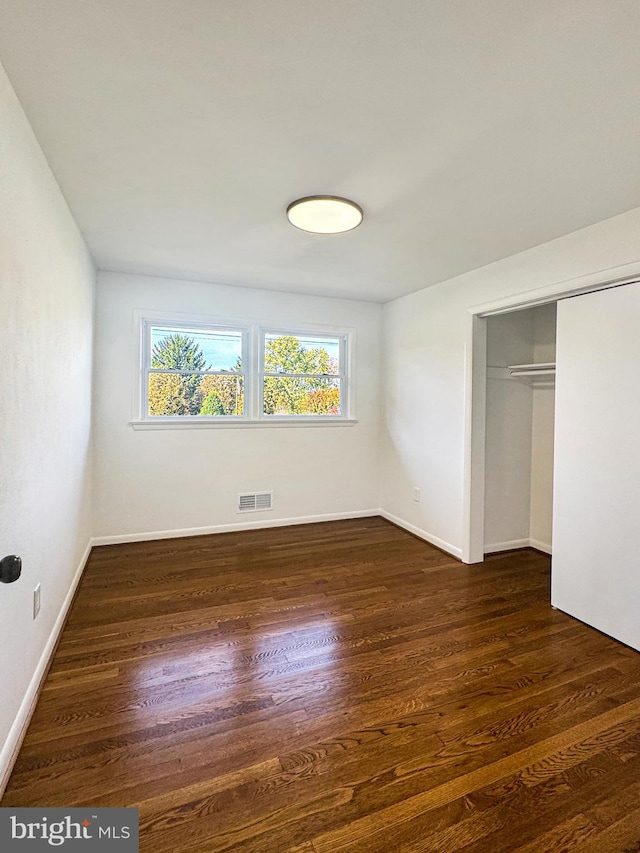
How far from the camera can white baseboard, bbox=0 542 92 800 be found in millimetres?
1443

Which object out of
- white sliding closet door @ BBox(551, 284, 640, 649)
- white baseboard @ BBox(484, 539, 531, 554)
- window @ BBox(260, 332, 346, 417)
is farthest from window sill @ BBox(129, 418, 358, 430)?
white sliding closet door @ BBox(551, 284, 640, 649)

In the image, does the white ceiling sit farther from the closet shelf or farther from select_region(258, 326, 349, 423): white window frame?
select_region(258, 326, 349, 423): white window frame

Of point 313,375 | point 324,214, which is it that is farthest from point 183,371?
point 324,214

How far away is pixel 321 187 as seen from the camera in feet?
7.01

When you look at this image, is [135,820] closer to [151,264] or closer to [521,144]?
[521,144]

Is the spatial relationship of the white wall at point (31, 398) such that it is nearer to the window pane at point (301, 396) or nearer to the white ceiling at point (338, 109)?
the white ceiling at point (338, 109)

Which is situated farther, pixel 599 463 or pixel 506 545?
pixel 506 545

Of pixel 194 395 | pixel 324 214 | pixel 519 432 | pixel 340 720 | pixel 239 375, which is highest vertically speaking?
pixel 324 214

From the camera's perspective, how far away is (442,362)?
3797 millimetres

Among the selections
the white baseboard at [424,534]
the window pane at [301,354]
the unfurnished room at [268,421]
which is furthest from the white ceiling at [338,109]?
the white baseboard at [424,534]

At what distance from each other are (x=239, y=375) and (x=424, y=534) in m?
2.52

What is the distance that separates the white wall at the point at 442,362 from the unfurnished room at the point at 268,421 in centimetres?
3

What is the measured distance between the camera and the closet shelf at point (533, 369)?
3400 mm

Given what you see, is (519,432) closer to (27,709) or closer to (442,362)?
(442,362)
